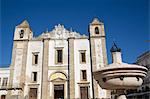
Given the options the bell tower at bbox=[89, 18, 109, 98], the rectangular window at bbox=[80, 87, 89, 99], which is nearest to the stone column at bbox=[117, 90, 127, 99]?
the bell tower at bbox=[89, 18, 109, 98]

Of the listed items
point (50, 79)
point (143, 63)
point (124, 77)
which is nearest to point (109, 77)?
point (124, 77)

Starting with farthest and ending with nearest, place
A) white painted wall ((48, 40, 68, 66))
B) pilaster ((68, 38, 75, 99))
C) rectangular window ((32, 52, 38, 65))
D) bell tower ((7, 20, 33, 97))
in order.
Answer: rectangular window ((32, 52, 38, 65)), white painted wall ((48, 40, 68, 66)), bell tower ((7, 20, 33, 97)), pilaster ((68, 38, 75, 99))

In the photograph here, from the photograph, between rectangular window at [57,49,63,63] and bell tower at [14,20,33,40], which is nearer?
rectangular window at [57,49,63,63]

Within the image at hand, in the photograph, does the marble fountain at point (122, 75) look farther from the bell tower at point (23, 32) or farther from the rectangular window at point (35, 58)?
the bell tower at point (23, 32)

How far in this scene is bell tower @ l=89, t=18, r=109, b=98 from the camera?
947 inches

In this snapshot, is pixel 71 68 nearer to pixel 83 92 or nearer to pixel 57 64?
pixel 57 64

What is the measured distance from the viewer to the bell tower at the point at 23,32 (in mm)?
26975

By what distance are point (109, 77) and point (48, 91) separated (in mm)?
16957

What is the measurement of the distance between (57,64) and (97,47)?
5.30 m

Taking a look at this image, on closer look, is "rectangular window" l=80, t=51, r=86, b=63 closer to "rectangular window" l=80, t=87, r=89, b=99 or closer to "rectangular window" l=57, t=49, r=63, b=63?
"rectangular window" l=57, t=49, r=63, b=63

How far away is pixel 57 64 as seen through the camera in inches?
1009

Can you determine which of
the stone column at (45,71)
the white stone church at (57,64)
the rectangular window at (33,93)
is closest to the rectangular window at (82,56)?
the white stone church at (57,64)

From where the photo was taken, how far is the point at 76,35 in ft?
88.5

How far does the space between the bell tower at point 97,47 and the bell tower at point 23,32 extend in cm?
802
